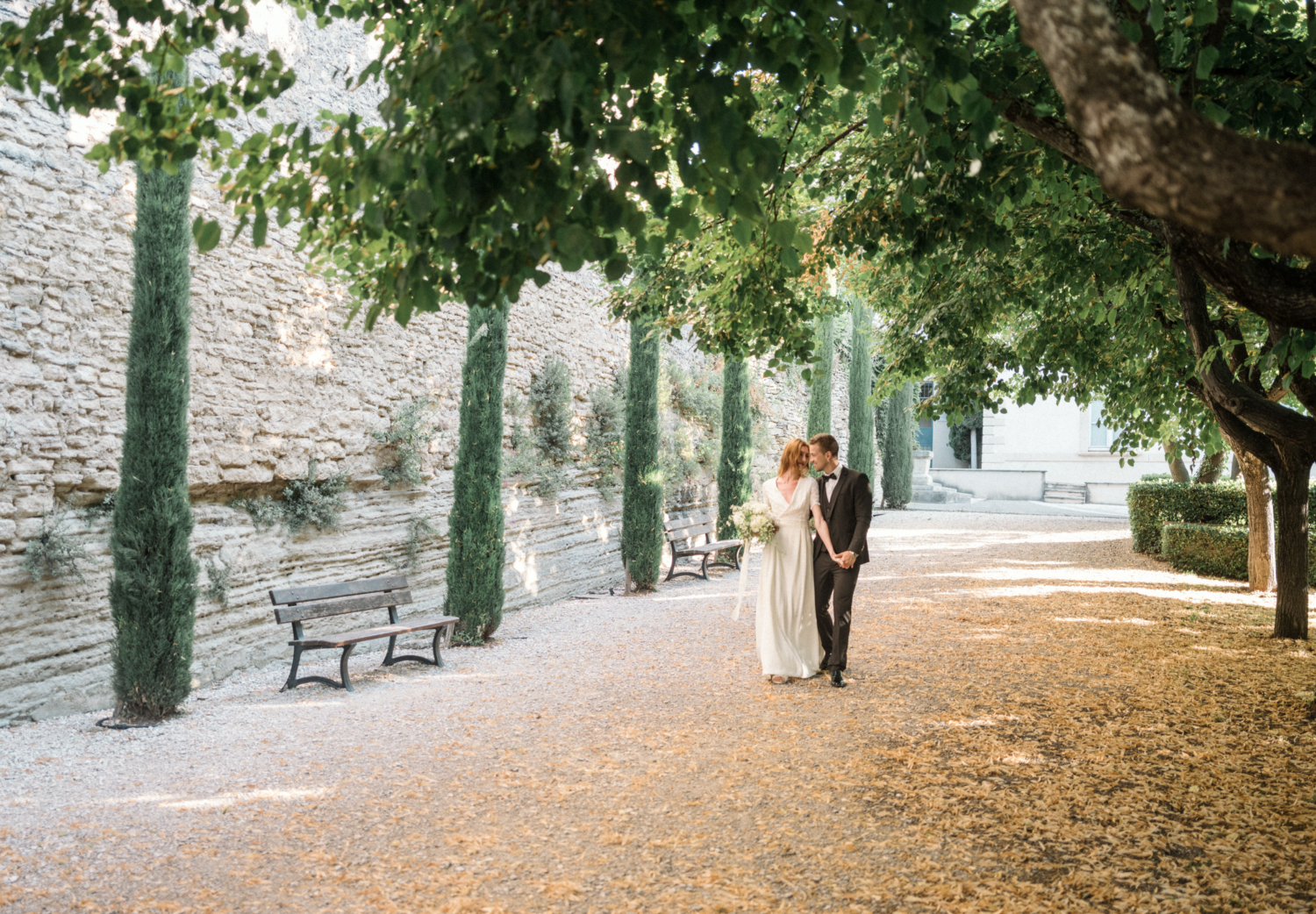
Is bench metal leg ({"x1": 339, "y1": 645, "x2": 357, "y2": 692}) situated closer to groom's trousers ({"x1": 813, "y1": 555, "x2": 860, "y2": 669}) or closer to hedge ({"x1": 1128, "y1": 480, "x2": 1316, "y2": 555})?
groom's trousers ({"x1": 813, "y1": 555, "x2": 860, "y2": 669})

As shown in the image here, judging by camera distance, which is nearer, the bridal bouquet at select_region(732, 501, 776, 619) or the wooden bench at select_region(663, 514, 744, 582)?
the bridal bouquet at select_region(732, 501, 776, 619)

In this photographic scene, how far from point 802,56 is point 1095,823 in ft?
11.4

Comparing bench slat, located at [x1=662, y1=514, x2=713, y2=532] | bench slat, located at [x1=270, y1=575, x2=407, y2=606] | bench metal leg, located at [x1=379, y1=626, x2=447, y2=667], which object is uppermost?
bench slat, located at [x1=662, y1=514, x2=713, y2=532]

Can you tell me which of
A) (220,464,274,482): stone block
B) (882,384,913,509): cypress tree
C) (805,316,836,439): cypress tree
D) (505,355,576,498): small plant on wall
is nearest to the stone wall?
(220,464,274,482): stone block

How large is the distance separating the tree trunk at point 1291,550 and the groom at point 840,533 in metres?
4.28

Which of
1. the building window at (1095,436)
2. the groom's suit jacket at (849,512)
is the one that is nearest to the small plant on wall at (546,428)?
the groom's suit jacket at (849,512)

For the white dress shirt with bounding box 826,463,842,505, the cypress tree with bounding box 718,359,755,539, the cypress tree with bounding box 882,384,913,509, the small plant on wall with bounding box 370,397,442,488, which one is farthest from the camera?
the cypress tree with bounding box 882,384,913,509

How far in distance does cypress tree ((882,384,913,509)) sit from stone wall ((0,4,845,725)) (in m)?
16.6

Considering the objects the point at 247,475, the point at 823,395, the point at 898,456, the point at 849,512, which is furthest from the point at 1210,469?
the point at 247,475

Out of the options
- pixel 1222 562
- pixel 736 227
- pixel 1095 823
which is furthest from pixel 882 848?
pixel 1222 562

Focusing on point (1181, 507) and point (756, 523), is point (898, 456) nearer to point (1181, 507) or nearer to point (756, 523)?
point (1181, 507)

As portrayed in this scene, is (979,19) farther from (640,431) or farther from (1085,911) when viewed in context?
(640,431)

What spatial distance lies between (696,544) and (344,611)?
8733 mm

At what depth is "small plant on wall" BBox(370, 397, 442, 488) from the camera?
9336 millimetres
